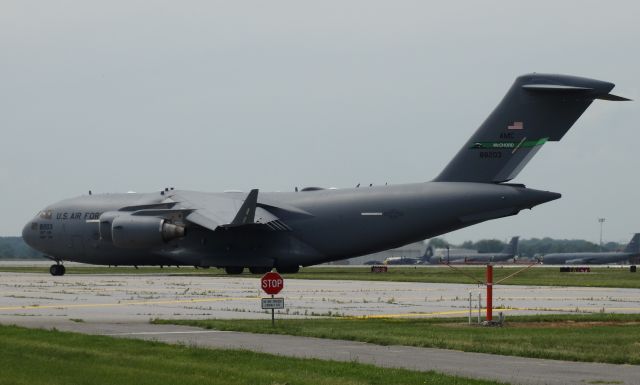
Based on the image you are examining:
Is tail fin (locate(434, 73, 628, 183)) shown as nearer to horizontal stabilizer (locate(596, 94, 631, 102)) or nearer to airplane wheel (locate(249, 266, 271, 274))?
horizontal stabilizer (locate(596, 94, 631, 102))

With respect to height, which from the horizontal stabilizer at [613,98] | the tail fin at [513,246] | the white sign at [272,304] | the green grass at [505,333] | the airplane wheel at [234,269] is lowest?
the green grass at [505,333]

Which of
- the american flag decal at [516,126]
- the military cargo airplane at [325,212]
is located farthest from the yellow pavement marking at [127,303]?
the american flag decal at [516,126]

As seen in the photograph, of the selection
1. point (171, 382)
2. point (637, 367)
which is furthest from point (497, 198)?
point (171, 382)

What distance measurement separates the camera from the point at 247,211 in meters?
54.0

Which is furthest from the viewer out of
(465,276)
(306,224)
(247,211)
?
(465,276)

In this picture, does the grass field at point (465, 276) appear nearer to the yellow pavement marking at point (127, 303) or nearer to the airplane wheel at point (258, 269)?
the airplane wheel at point (258, 269)

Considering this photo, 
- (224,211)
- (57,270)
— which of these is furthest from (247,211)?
(57,270)

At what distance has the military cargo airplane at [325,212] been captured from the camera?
52.6 meters

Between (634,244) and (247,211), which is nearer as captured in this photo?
(247,211)

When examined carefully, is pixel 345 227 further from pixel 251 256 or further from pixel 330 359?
pixel 330 359

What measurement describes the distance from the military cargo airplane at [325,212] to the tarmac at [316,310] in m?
10.2

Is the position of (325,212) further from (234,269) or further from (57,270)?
(57,270)

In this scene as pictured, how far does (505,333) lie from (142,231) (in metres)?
37.1

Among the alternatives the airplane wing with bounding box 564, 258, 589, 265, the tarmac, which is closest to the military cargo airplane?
the tarmac
